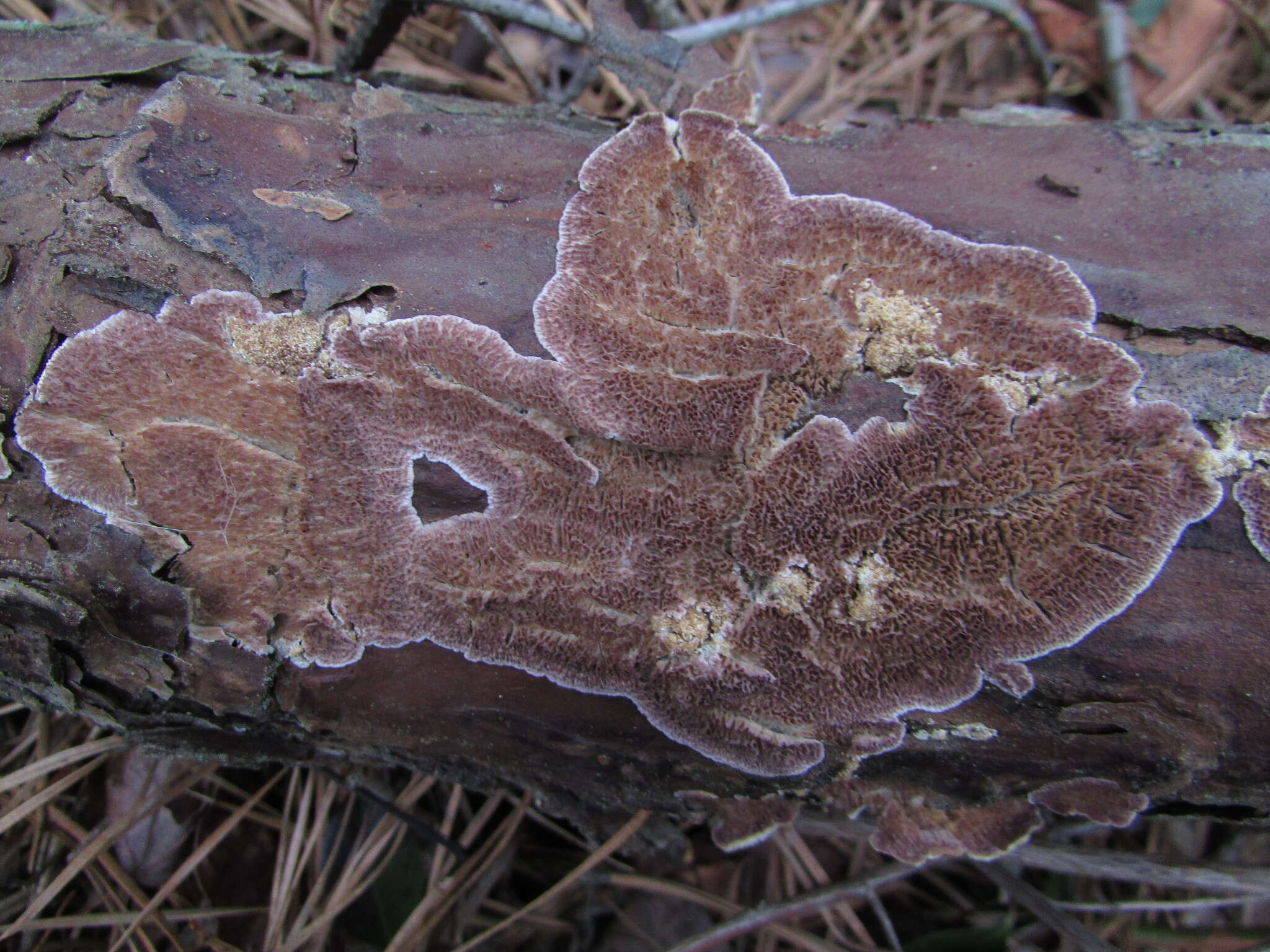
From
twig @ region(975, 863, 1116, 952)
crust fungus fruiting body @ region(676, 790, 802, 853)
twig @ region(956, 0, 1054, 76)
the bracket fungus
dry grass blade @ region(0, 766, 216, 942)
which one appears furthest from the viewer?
twig @ region(956, 0, 1054, 76)

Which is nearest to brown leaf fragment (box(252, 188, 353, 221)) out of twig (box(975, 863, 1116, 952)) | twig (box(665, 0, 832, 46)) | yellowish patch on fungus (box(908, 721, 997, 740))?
twig (box(665, 0, 832, 46))

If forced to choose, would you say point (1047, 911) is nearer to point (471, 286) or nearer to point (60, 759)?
point (471, 286)

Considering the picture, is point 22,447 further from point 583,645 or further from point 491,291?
point 583,645

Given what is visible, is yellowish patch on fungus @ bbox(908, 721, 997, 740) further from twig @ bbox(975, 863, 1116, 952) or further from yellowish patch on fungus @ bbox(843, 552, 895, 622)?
twig @ bbox(975, 863, 1116, 952)

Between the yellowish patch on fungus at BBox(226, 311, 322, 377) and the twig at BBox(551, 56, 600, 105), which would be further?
the twig at BBox(551, 56, 600, 105)

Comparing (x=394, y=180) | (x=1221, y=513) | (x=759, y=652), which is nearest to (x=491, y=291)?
(x=394, y=180)

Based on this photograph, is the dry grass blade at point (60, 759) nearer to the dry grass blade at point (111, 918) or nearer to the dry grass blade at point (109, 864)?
the dry grass blade at point (109, 864)
